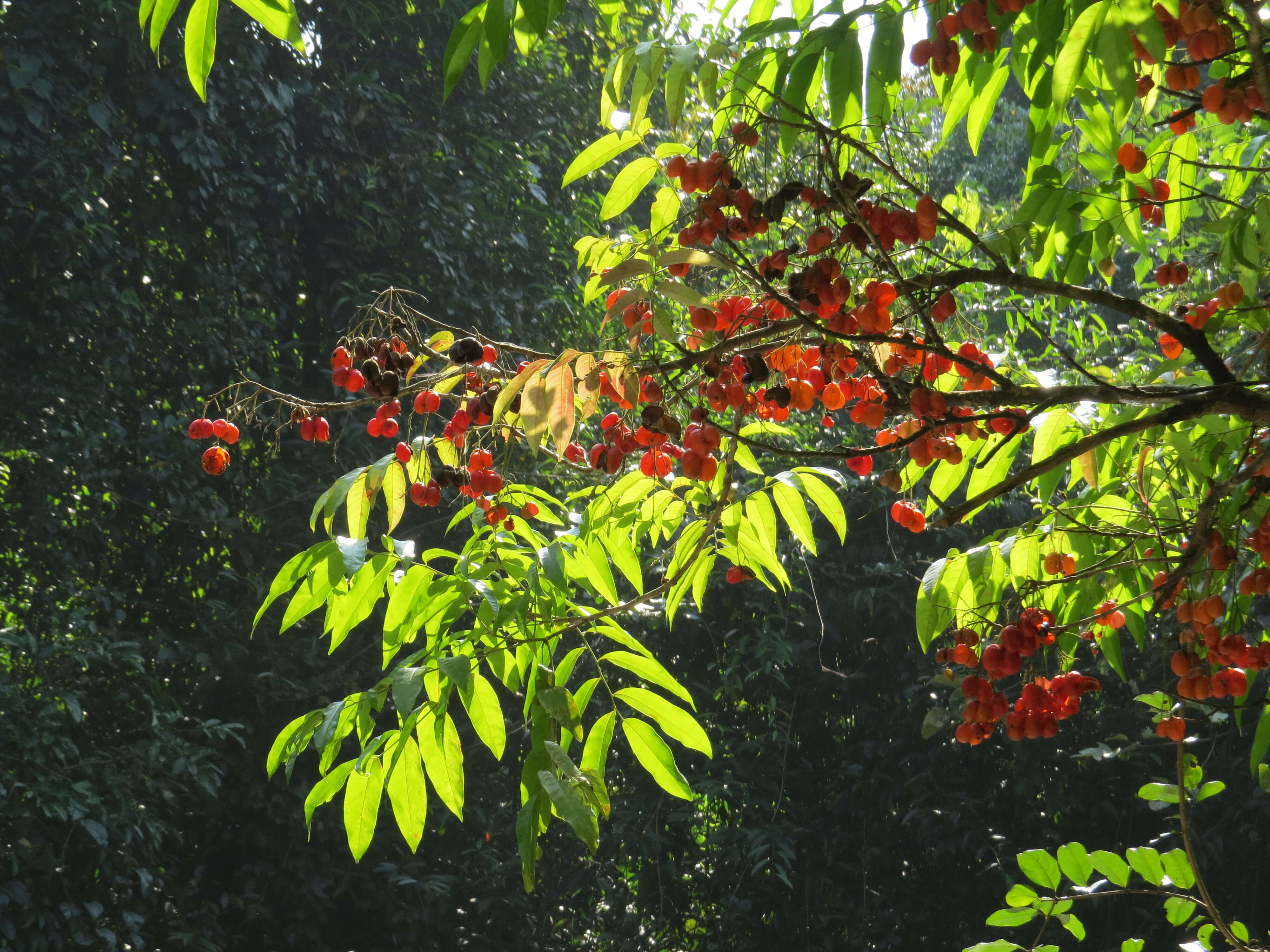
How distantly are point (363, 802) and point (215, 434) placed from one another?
0.73 m

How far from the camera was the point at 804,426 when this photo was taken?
4.38 m

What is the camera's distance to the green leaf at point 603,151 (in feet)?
3.14

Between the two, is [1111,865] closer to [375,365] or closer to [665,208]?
[665,208]

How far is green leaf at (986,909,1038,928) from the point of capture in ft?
4.17

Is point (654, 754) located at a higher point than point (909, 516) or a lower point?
lower

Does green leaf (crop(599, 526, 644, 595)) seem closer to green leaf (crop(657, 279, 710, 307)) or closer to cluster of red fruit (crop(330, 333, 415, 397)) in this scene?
cluster of red fruit (crop(330, 333, 415, 397))

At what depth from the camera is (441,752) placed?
110 cm

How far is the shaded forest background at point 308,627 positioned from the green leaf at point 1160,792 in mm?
2103

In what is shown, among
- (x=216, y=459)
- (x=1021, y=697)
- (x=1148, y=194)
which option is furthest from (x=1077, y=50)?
(x=216, y=459)

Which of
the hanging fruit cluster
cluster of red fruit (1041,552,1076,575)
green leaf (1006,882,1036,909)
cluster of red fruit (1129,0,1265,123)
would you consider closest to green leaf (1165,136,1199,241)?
cluster of red fruit (1129,0,1265,123)

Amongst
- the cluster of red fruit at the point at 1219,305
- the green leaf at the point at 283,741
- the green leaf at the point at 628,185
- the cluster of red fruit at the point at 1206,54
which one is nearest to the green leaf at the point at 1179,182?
the cluster of red fruit at the point at 1219,305

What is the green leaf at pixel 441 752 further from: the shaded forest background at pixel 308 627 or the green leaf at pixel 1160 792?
the shaded forest background at pixel 308 627

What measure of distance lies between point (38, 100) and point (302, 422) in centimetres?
279

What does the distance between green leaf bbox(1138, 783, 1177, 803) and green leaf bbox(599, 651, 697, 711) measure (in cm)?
59
